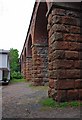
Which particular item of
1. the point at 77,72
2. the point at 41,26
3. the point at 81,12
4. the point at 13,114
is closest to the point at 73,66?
the point at 77,72

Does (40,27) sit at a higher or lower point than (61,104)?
higher

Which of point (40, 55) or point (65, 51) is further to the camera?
point (40, 55)

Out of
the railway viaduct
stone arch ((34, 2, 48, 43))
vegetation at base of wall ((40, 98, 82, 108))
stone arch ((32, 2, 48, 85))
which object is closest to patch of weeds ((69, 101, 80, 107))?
vegetation at base of wall ((40, 98, 82, 108))

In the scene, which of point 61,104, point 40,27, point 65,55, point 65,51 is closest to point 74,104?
point 61,104

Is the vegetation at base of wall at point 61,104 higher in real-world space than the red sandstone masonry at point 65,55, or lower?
lower

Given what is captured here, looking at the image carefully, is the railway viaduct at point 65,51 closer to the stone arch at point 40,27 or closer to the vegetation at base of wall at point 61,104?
the vegetation at base of wall at point 61,104

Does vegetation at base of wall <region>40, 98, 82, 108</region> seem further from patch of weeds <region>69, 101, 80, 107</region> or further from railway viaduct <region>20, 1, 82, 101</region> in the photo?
railway viaduct <region>20, 1, 82, 101</region>

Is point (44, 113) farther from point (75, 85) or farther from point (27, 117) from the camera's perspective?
point (75, 85)

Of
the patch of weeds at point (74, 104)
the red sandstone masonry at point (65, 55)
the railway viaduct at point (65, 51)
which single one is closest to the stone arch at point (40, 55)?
the railway viaduct at point (65, 51)

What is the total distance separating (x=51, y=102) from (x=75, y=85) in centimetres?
89

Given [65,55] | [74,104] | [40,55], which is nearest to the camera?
[74,104]

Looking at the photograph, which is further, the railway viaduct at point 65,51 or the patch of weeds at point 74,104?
the railway viaduct at point 65,51

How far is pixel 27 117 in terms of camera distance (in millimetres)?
5613

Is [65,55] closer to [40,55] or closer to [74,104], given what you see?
[74,104]
